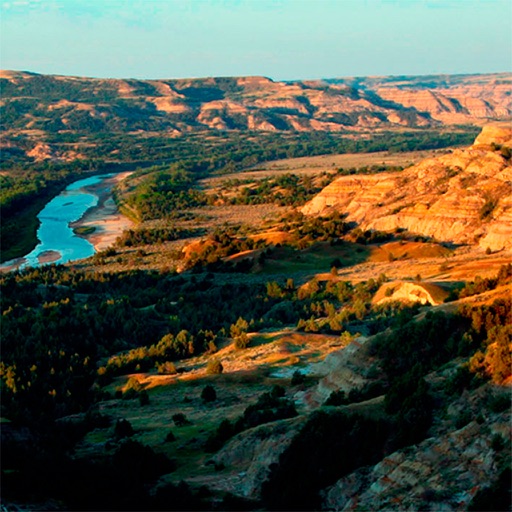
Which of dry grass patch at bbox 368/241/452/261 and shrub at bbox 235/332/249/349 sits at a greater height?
dry grass patch at bbox 368/241/452/261

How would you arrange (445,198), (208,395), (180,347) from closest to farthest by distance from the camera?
(208,395) → (180,347) → (445,198)

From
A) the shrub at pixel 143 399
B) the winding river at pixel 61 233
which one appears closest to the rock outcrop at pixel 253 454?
the shrub at pixel 143 399

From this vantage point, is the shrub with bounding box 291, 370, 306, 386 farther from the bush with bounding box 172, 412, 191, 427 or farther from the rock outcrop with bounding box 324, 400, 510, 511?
the rock outcrop with bounding box 324, 400, 510, 511

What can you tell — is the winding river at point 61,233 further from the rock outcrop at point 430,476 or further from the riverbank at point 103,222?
the rock outcrop at point 430,476

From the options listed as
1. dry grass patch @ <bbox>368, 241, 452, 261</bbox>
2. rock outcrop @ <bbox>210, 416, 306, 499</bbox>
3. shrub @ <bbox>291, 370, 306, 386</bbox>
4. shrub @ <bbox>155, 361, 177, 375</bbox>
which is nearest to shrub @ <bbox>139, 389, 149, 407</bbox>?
shrub @ <bbox>155, 361, 177, 375</bbox>

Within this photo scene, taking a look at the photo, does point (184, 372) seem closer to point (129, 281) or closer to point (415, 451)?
point (415, 451)

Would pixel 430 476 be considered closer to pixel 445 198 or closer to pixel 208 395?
pixel 208 395

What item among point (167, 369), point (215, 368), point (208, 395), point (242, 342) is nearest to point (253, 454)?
point (208, 395)
